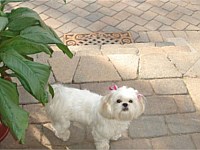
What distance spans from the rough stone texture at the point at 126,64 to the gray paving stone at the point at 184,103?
0.51 meters

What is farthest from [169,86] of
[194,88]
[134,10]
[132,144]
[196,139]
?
[134,10]

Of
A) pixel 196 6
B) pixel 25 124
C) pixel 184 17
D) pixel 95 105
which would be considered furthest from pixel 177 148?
pixel 196 6

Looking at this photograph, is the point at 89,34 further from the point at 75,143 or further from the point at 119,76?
the point at 75,143

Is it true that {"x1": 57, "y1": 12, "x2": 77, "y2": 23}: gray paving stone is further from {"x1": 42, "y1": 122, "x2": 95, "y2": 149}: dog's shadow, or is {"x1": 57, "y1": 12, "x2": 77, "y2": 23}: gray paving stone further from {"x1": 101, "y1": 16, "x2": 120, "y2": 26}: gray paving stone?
{"x1": 42, "y1": 122, "x2": 95, "y2": 149}: dog's shadow

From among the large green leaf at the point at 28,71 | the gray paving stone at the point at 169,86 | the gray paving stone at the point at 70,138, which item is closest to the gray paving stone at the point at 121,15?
the gray paving stone at the point at 169,86

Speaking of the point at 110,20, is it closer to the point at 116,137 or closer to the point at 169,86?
the point at 169,86

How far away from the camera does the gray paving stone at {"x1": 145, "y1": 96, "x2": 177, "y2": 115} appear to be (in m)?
3.34

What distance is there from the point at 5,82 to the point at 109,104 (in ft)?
2.45

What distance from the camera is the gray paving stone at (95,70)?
12.0ft

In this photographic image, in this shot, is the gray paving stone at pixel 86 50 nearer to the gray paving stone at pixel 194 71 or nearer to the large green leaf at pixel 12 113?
the gray paving stone at pixel 194 71

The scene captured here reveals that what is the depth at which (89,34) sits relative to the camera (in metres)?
4.95

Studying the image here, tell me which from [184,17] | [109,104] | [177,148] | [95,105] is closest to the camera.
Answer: [109,104]

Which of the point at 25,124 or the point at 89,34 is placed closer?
the point at 25,124

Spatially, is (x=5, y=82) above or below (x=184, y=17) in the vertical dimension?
above
